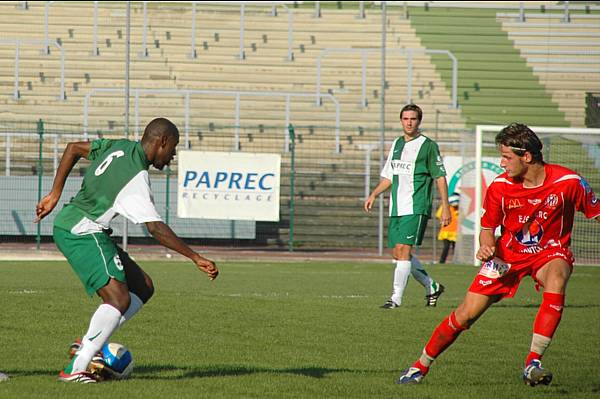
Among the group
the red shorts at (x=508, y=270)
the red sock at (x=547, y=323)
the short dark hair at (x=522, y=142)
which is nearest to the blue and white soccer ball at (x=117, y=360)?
the red shorts at (x=508, y=270)

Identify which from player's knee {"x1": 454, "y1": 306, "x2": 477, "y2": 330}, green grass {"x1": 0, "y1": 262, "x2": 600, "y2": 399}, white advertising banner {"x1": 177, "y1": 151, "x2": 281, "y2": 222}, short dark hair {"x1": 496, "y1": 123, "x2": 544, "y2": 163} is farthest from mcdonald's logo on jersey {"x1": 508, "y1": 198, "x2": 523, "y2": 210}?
white advertising banner {"x1": 177, "y1": 151, "x2": 281, "y2": 222}

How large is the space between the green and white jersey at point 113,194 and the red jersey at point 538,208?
2245 millimetres

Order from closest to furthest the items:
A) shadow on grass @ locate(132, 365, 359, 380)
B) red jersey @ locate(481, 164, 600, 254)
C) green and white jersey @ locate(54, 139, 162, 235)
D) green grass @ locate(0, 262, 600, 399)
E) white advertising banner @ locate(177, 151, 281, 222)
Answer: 1. green and white jersey @ locate(54, 139, 162, 235)
2. green grass @ locate(0, 262, 600, 399)
3. red jersey @ locate(481, 164, 600, 254)
4. shadow on grass @ locate(132, 365, 359, 380)
5. white advertising banner @ locate(177, 151, 281, 222)

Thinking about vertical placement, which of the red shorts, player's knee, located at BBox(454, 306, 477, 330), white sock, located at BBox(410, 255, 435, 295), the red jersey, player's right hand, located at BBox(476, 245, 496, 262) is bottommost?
white sock, located at BBox(410, 255, 435, 295)

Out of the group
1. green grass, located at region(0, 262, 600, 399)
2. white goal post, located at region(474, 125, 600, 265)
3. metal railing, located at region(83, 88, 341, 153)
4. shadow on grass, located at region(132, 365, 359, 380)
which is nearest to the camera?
green grass, located at region(0, 262, 600, 399)

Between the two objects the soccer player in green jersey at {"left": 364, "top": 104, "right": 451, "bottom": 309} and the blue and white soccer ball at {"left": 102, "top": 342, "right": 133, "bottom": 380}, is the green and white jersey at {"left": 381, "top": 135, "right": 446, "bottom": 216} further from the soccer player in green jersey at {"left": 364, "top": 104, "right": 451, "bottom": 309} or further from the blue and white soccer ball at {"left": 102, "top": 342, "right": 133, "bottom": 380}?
the blue and white soccer ball at {"left": 102, "top": 342, "right": 133, "bottom": 380}

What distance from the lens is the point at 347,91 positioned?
104 feet

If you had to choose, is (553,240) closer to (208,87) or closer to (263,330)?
(263,330)

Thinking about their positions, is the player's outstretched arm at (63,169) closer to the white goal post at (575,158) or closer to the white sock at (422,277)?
the white sock at (422,277)

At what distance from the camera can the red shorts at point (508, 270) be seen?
740cm

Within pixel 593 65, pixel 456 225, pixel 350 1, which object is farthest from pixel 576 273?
pixel 350 1

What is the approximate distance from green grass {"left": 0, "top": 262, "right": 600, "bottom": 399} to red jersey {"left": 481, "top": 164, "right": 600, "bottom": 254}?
97cm

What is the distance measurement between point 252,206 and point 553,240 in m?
17.0

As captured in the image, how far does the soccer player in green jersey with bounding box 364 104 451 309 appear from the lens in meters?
12.8
